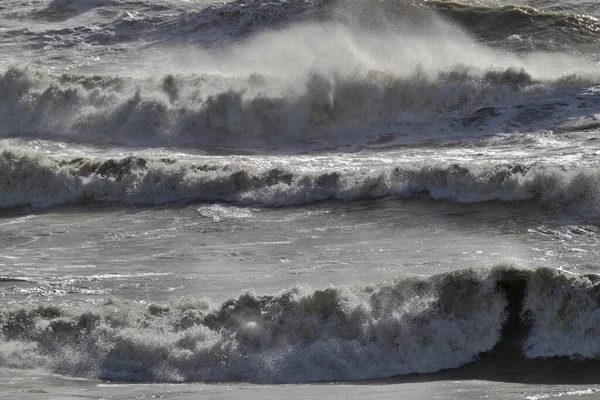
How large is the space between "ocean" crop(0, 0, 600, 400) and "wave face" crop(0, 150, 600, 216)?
0.15 feet

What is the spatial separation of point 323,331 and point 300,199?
505cm

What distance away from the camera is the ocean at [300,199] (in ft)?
31.4

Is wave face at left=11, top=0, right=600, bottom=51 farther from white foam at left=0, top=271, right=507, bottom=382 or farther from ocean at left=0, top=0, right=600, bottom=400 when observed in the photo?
white foam at left=0, top=271, right=507, bottom=382

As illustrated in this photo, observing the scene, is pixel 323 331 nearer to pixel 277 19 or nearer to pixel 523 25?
pixel 523 25

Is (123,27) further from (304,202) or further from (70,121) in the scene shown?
(304,202)

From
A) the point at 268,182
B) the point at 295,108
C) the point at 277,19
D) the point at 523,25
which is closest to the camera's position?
the point at 268,182

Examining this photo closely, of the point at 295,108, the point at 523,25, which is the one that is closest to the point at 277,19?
the point at 523,25

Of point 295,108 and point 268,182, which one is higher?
point 295,108

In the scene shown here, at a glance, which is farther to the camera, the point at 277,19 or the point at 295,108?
the point at 277,19

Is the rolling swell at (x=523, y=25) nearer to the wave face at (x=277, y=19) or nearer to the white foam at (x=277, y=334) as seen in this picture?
the wave face at (x=277, y=19)

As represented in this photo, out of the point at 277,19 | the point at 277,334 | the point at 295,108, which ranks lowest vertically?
the point at 277,334

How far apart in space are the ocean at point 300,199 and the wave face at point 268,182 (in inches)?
1.8

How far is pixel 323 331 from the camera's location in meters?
9.92

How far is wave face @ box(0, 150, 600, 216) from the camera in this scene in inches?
543
